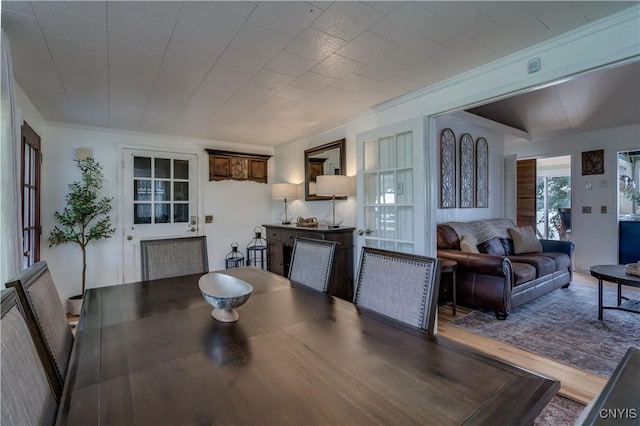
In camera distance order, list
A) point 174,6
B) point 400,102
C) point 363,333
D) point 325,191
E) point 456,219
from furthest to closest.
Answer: point 456,219 < point 325,191 < point 400,102 < point 174,6 < point 363,333

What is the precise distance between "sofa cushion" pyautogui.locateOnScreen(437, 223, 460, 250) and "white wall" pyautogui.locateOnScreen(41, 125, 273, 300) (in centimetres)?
301

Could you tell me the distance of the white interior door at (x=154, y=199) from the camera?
4.25 metres

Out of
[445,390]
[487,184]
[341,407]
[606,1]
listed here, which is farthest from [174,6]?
[487,184]

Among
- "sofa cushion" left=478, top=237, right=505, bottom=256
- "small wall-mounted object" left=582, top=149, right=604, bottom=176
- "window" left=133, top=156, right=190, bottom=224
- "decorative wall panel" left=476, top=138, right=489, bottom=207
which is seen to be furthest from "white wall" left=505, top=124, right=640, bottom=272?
"window" left=133, top=156, right=190, bottom=224

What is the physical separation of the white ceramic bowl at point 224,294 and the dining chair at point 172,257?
0.86 m

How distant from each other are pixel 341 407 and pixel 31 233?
Answer: 3.87 metres

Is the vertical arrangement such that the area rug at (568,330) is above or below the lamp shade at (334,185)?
below

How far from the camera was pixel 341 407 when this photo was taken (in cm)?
78

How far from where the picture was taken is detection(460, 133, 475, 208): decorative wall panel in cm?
458

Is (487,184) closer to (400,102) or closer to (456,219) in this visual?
(456,219)

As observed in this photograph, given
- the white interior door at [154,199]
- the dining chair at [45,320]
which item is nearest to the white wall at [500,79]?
the white interior door at [154,199]

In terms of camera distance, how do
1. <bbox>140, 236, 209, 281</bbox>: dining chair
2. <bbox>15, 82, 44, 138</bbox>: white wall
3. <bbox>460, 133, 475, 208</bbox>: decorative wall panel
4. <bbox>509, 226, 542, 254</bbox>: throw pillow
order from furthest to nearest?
1. <bbox>460, 133, 475, 208</bbox>: decorative wall panel
2. <bbox>509, 226, 542, 254</bbox>: throw pillow
3. <bbox>15, 82, 44, 138</bbox>: white wall
4. <bbox>140, 236, 209, 281</bbox>: dining chair
